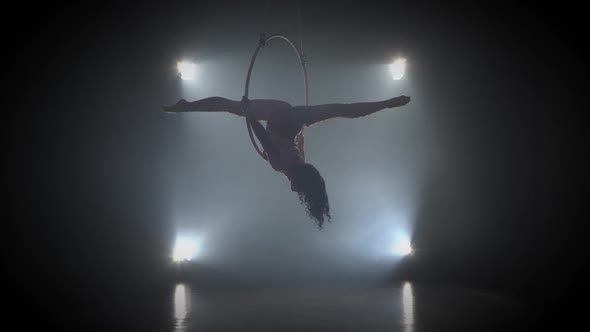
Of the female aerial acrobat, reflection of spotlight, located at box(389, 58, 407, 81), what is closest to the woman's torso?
the female aerial acrobat

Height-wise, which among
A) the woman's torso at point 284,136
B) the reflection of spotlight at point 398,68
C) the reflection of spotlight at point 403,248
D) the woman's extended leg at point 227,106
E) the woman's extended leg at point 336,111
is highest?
the reflection of spotlight at point 398,68

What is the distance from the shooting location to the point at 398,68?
5.95 meters

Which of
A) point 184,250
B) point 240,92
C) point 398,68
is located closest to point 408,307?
point 398,68

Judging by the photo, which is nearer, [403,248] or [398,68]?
[398,68]

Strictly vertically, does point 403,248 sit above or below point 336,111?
below

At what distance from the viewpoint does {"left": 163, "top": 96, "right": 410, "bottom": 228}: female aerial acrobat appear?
10.2 ft

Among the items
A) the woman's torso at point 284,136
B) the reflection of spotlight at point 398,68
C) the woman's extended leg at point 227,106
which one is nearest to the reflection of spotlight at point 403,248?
the reflection of spotlight at point 398,68

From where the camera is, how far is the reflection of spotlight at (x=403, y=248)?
6.11 metres

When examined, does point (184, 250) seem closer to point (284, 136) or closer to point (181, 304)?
point (181, 304)

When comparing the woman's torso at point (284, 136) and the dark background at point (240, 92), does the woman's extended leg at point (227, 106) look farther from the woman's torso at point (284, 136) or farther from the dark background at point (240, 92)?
the dark background at point (240, 92)

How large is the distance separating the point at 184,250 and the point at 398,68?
12.6 ft

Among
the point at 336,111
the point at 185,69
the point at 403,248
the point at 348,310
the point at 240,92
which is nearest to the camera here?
the point at 336,111

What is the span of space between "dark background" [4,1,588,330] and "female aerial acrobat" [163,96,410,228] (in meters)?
1.64

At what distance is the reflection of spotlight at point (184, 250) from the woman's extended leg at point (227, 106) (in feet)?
11.0
